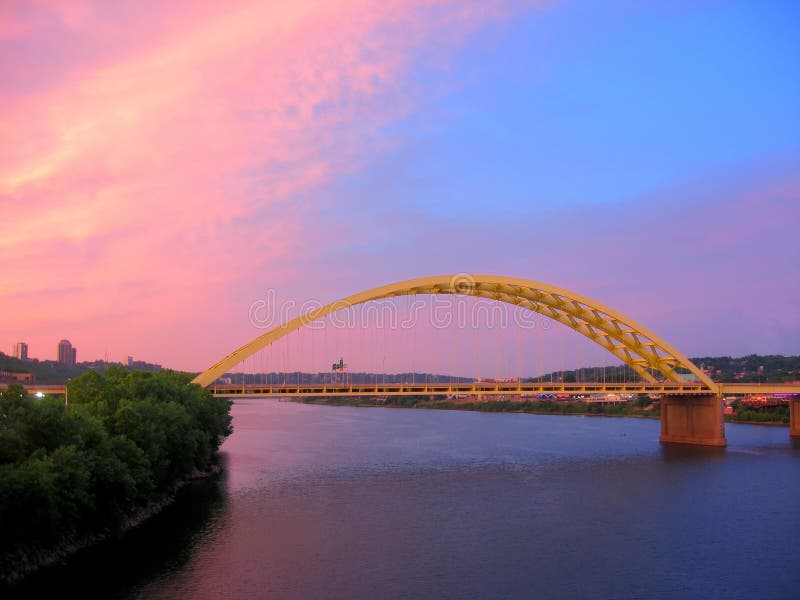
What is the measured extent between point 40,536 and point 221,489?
12.5 meters

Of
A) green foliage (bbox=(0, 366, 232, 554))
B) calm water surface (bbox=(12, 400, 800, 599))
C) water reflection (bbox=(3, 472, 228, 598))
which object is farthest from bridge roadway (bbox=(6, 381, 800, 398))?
water reflection (bbox=(3, 472, 228, 598))

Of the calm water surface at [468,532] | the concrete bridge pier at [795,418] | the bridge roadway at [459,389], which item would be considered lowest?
the calm water surface at [468,532]

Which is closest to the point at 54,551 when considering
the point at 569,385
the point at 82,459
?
the point at 82,459

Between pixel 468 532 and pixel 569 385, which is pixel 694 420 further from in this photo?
pixel 468 532

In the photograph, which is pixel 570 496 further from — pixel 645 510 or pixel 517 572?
pixel 517 572

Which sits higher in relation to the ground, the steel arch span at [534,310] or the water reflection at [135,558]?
the steel arch span at [534,310]

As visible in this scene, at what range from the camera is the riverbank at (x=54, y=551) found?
643 inches

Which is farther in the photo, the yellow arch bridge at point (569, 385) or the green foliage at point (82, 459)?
the yellow arch bridge at point (569, 385)

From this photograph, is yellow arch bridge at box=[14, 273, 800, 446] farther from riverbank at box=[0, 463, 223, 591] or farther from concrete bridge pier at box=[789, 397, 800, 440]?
riverbank at box=[0, 463, 223, 591]

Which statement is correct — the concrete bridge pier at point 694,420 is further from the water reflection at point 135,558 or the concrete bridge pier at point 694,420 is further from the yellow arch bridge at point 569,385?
the water reflection at point 135,558

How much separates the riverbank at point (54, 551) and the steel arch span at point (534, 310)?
15039 mm

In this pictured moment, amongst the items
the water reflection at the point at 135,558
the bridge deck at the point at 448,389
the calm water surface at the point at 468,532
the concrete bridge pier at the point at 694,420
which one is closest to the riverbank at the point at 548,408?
the concrete bridge pier at the point at 694,420

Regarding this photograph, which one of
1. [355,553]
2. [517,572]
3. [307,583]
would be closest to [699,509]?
[517,572]

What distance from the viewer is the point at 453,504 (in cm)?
2667
